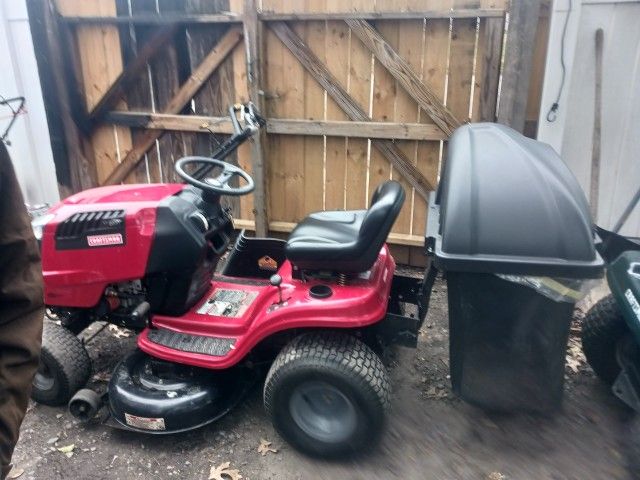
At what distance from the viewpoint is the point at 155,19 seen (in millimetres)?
4449

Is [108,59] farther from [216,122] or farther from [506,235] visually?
[506,235]

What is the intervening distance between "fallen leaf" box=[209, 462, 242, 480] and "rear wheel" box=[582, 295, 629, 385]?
73.7 inches

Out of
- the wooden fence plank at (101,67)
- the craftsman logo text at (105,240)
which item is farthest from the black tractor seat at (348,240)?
the wooden fence plank at (101,67)

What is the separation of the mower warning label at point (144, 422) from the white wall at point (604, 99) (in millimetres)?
3134

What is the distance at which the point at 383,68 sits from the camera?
13.3 ft

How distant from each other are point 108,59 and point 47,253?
112 inches

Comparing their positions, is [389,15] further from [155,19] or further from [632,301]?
[632,301]

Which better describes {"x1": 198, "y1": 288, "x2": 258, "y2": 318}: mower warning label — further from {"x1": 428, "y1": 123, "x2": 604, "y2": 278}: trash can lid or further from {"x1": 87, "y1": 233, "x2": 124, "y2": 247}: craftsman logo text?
{"x1": 428, "y1": 123, "x2": 604, "y2": 278}: trash can lid

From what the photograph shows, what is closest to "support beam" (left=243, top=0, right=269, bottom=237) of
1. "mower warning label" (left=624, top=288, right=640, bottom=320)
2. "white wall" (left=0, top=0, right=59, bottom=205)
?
"white wall" (left=0, top=0, right=59, bottom=205)

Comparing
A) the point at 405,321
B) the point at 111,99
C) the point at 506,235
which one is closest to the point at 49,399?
the point at 405,321

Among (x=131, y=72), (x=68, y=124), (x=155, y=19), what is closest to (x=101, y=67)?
(x=131, y=72)

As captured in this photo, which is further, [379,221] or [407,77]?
[407,77]

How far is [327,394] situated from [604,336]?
1451 mm

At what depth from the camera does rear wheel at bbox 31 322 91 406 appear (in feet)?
8.56
